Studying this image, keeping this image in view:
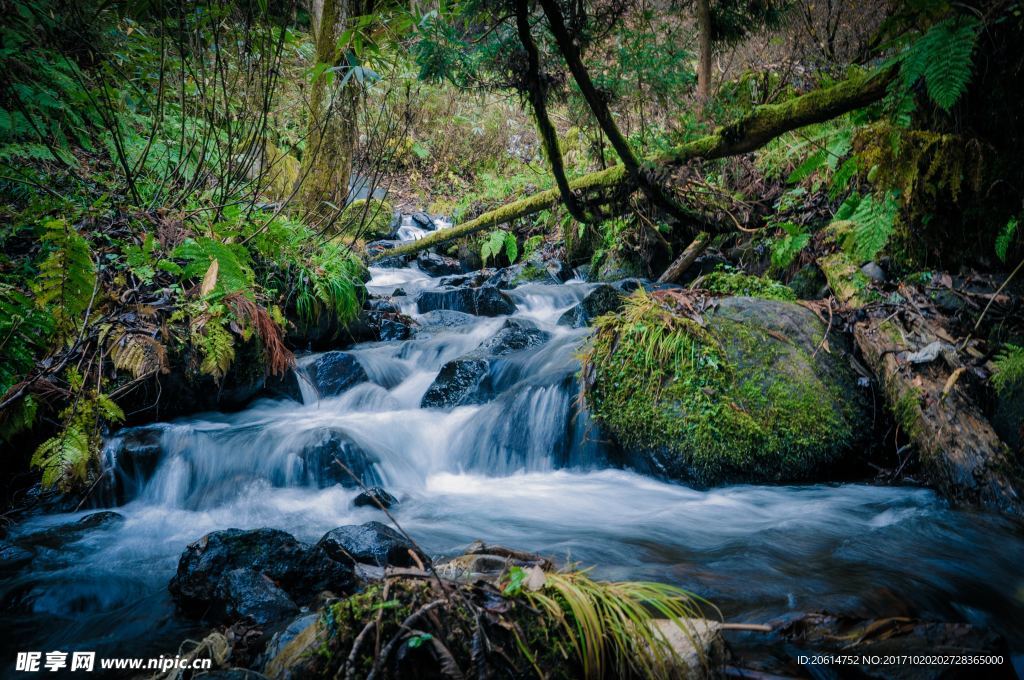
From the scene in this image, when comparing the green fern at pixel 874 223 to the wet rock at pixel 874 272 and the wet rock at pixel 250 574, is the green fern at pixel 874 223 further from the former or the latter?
the wet rock at pixel 250 574

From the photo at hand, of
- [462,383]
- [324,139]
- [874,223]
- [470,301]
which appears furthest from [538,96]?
[470,301]

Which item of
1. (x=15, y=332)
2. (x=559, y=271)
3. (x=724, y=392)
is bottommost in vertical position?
(x=724, y=392)

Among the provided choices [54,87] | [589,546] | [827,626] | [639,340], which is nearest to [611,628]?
[827,626]

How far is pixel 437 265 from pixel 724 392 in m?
8.75

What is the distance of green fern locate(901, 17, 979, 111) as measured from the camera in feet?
8.02

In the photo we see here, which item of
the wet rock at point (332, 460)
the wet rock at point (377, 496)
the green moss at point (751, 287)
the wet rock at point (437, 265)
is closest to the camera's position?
the wet rock at point (377, 496)

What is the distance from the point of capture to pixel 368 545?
279 cm

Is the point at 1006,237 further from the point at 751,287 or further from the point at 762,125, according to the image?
the point at 751,287

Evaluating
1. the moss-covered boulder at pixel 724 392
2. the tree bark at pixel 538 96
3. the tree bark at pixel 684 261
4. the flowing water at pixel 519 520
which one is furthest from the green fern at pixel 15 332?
the tree bark at pixel 684 261

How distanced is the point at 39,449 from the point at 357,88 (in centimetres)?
348

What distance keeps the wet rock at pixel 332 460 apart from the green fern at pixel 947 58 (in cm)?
446

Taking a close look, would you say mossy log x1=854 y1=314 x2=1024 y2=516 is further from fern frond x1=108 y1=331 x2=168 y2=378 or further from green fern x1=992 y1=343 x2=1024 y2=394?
fern frond x1=108 y1=331 x2=168 y2=378

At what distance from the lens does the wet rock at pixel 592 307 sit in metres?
7.43

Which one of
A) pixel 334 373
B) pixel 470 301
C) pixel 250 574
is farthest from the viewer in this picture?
pixel 470 301
